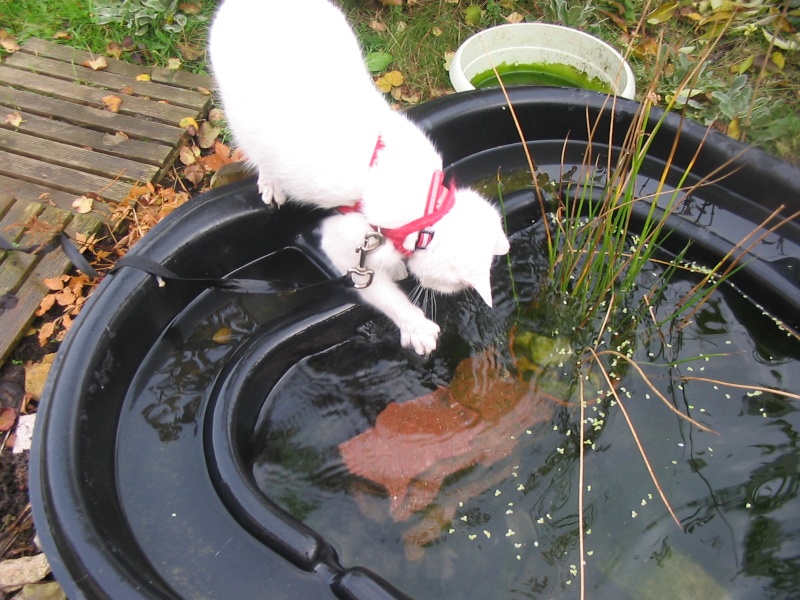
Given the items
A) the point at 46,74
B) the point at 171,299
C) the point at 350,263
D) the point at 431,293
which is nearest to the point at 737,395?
the point at 431,293

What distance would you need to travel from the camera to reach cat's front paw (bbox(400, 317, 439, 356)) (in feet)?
5.63

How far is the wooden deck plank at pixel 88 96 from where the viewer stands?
2.51m

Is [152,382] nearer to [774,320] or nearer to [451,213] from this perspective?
[451,213]

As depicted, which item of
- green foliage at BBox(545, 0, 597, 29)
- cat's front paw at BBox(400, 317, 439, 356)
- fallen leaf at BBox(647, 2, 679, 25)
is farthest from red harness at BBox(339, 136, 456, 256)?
fallen leaf at BBox(647, 2, 679, 25)

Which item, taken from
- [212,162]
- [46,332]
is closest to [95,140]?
[212,162]

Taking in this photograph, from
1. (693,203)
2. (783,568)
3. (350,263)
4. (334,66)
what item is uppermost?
(334,66)

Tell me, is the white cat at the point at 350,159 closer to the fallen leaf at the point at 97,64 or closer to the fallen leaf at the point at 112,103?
the fallen leaf at the point at 112,103

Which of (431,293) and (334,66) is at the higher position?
(334,66)

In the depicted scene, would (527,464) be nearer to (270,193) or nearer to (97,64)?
(270,193)

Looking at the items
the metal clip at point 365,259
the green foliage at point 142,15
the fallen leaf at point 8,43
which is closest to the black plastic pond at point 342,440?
the metal clip at point 365,259

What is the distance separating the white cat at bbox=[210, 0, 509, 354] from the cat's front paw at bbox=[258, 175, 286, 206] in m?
0.03

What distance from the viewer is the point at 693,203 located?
197cm

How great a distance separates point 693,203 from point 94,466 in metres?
1.89

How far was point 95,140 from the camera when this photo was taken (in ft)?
7.91
